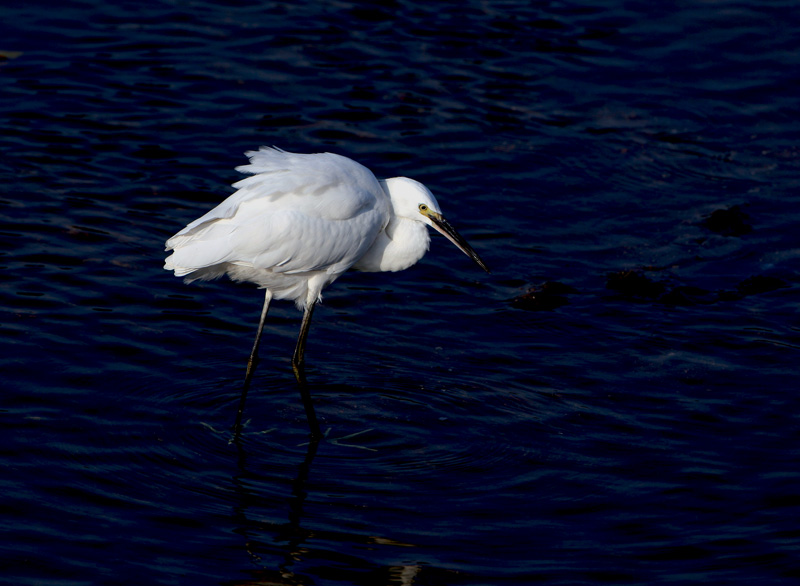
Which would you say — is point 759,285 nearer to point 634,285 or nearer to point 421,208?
point 634,285

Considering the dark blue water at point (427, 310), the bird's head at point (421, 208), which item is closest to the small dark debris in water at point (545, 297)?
the dark blue water at point (427, 310)

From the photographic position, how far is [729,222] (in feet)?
35.9

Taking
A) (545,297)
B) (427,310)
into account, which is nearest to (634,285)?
(545,297)

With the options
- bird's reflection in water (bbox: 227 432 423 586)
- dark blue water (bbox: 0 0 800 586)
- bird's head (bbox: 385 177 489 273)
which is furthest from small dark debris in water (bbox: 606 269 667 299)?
bird's reflection in water (bbox: 227 432 423 586)

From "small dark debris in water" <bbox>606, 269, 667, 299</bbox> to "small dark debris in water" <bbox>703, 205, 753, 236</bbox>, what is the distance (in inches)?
45.9

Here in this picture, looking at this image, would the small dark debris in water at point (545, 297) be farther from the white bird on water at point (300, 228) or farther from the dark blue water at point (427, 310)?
the white bird on water at point (300, 228)

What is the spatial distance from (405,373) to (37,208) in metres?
3.84

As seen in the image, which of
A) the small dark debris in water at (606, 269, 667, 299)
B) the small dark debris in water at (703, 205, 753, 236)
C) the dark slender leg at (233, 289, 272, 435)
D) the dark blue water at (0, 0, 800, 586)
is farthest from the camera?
the small dark debris in water at (703, 205, 753, 236)

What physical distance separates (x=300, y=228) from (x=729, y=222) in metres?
4.83

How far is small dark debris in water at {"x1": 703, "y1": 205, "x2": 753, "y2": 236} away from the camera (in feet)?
35.6

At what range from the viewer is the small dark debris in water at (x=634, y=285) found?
9914mm

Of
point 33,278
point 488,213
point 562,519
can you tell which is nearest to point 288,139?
point 488,213

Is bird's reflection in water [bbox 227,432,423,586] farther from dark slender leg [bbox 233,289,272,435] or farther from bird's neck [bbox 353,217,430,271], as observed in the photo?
bird's neck [bbox 353,217,430,271]

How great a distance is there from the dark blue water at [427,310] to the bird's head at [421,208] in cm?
110
